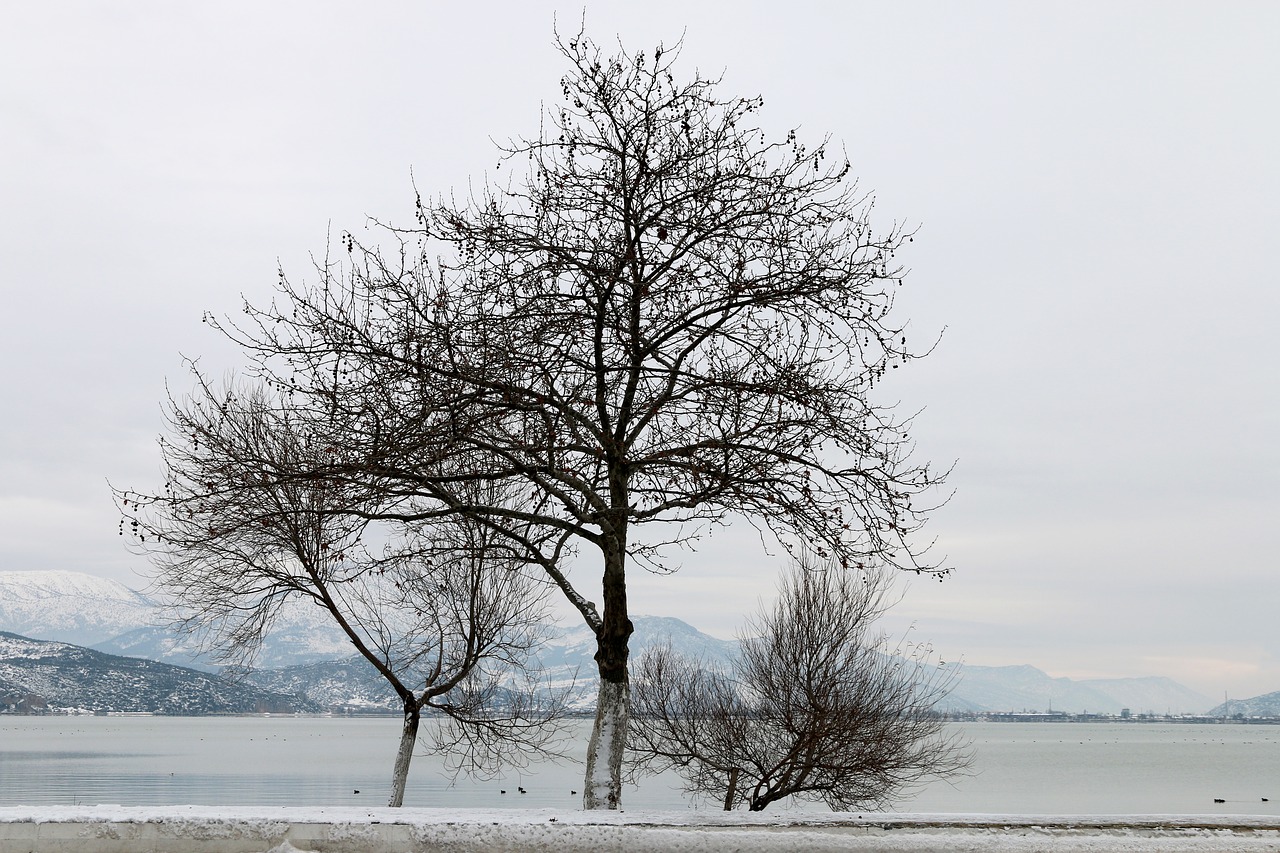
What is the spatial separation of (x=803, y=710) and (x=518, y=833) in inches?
614

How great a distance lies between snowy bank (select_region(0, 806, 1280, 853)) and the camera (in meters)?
9.58

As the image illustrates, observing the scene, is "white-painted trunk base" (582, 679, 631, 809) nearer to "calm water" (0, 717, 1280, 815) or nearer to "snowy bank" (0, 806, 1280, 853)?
"snowy bank" (0, 806, 1280, 853)

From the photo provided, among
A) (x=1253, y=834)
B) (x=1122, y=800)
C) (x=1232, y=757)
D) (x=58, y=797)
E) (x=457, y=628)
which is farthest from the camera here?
(x=1232, y=757)

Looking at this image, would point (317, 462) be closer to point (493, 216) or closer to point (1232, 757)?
point (493, 216)

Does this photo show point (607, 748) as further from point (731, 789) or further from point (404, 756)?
point (731, 789)

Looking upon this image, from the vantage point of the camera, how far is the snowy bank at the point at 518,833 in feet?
31.4

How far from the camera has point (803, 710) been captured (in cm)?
2444

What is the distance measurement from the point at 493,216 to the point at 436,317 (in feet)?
5.27

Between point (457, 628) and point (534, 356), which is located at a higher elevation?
point (534, 356)

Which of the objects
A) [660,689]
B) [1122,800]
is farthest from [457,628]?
[1122,800]

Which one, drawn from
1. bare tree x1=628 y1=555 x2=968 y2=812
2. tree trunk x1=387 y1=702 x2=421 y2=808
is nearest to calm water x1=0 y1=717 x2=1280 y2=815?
bare tree x1=628 y1=555 x2=968 y2=812

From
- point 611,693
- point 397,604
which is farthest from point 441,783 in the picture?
point 611,693

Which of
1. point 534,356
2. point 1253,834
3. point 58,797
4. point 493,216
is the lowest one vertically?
point 58,797

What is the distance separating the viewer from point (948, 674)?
28.8 m
